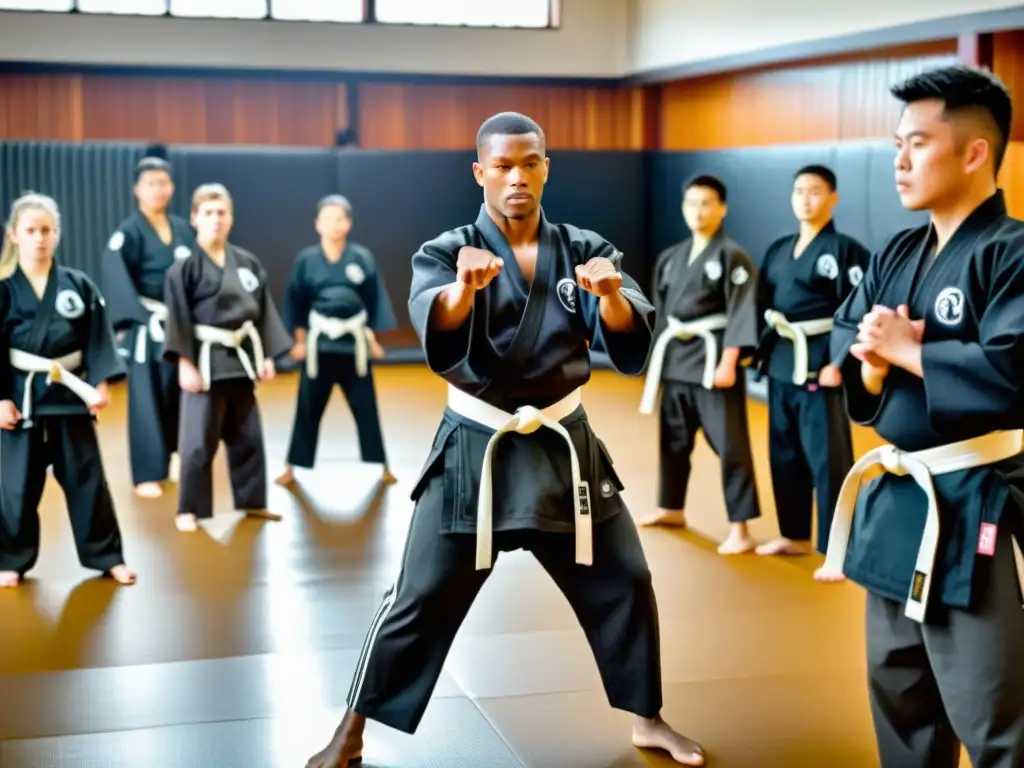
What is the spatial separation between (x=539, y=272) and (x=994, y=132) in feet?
2.86

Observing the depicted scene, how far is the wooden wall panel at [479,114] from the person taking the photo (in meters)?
10.2

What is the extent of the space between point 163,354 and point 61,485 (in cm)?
89

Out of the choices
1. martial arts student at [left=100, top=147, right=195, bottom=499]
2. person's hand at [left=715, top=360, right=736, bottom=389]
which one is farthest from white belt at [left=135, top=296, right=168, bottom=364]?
person's hand at [left=715, top=360, right=736, bottom=389]

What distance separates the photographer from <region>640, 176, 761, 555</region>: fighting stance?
4.72m

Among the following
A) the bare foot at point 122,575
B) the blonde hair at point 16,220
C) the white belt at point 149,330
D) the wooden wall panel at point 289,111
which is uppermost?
the wooden wall panel at point 289,111

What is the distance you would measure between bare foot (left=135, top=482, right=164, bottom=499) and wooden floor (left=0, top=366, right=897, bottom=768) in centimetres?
18

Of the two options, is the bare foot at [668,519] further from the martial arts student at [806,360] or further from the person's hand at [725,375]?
the person's hand at [725,375]

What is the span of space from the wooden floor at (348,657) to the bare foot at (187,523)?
67mm

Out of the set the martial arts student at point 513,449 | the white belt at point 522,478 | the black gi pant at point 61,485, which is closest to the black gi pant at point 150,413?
the black gi pant at point 61,485

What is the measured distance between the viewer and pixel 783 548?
15.3 ft

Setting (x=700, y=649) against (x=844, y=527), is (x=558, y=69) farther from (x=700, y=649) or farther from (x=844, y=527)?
(x=844, y=527)

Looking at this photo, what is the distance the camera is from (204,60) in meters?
9.50

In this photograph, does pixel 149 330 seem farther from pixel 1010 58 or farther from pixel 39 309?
pixel 1010 58

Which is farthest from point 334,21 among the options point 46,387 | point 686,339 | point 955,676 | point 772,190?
point 955,676
